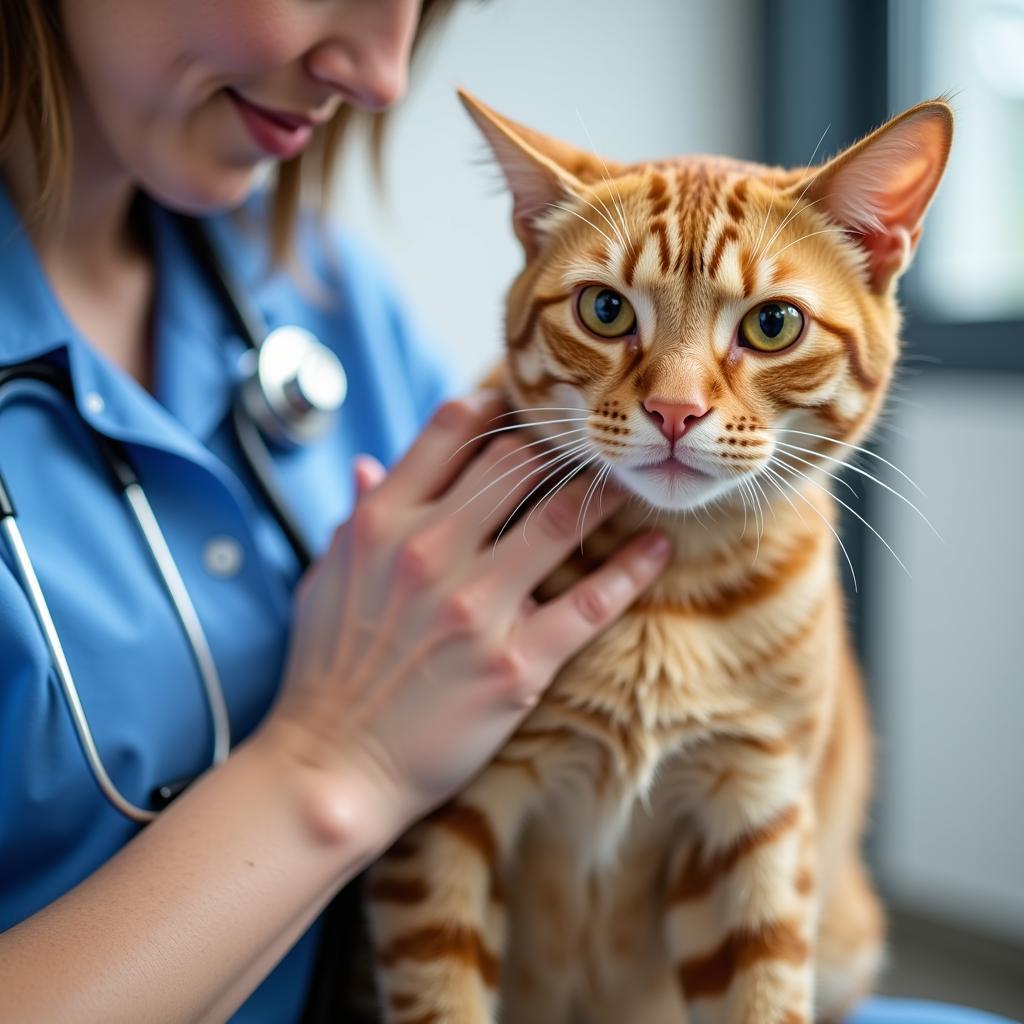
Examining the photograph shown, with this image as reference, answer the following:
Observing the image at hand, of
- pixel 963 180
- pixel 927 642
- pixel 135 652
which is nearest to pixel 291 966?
pixel 135 652

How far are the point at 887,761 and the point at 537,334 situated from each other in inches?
77.2

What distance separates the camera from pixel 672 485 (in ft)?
3.14

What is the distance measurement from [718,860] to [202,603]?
23.2 inches

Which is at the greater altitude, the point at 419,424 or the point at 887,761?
the point at 419,424

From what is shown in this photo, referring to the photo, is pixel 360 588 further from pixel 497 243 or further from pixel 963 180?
pixel 963 180

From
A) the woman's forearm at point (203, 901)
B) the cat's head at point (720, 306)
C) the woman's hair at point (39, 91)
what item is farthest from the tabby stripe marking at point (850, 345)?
the woman's hair at point (39, 91)

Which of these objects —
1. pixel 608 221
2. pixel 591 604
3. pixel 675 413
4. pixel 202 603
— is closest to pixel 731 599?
pixel 591 604

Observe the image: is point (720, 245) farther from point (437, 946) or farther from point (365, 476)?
point (437, 946)

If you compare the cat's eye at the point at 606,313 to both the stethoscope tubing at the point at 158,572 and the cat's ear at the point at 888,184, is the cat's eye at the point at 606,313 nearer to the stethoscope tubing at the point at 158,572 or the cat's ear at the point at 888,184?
the cat's ear at the point at 888,184

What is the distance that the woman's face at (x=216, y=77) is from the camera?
0.97m

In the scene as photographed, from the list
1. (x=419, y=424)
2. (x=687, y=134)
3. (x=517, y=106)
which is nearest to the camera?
(x=419, y=424)

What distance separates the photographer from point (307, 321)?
1417 mm

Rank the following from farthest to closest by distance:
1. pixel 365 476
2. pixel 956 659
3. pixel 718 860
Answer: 1. pixel 956 659
2. pixel 365 476
3. pixel 718 860

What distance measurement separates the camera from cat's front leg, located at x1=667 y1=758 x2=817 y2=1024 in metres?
1.04
